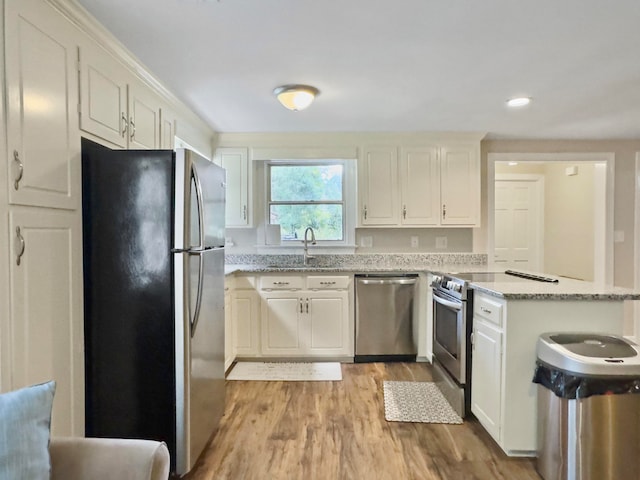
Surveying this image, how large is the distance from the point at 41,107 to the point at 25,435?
124cm

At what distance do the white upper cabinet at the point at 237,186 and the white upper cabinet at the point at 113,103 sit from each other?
1331 millimetres

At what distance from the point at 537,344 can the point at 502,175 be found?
13.7 ft

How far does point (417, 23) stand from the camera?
1800mm

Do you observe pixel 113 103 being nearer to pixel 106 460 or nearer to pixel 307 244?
pixel 106 460

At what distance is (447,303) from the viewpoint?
2.82 m

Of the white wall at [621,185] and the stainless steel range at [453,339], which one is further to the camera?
the white wall at [621,185]

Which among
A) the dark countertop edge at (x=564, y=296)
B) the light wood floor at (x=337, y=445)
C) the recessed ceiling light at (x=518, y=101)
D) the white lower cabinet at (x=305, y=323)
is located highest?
the recessed ceiling light at (x=518, y=101)

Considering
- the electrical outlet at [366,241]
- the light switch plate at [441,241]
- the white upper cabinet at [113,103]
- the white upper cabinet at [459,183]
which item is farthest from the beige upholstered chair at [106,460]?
the light switch plate at [441,241]

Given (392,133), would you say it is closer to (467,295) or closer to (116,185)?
(467,295)

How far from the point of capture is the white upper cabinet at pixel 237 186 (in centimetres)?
392

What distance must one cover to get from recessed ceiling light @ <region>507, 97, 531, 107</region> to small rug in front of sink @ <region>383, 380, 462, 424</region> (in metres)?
2.35

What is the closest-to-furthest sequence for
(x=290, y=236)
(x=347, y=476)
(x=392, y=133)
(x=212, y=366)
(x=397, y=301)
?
(x=347, y=476)
(x=212, y=366)
(x=397, y=301)
(x=392, y=133)
(x=290, y=236)

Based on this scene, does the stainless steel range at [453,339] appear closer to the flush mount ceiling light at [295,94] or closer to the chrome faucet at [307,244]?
the chrome faucet at [307,244]

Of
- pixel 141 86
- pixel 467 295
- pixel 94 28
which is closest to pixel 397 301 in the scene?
pixel 467 295
